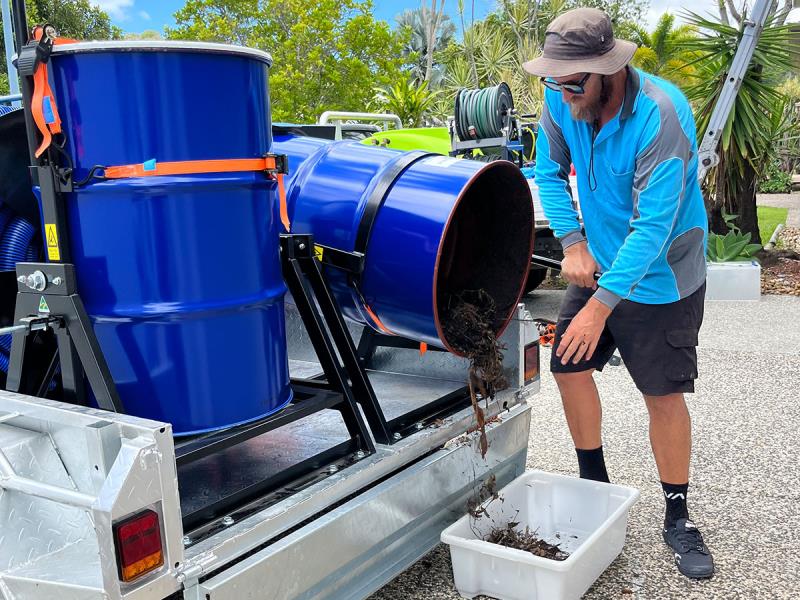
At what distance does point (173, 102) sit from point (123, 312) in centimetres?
58

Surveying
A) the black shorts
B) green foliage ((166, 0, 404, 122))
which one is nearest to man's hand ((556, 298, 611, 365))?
the black shorts

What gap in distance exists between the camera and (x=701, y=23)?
9.91 m

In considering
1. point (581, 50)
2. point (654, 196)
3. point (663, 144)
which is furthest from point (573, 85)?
point (654, 196)

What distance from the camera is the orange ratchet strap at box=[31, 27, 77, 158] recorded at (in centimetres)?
214

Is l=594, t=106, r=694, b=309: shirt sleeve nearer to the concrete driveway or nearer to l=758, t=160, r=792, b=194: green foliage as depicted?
the concrete driveway

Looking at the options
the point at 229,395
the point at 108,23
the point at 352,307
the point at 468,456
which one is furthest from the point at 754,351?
the point at 108,23

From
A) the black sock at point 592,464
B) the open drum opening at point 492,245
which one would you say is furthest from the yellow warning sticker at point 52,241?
the black sock at point 592,464

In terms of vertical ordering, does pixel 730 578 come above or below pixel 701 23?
below

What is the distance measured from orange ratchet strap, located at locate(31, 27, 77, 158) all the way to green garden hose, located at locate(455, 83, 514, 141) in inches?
271

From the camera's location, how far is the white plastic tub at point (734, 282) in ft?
29.7

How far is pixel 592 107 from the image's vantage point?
9.75 ft

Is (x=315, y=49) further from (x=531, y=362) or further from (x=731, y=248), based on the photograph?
(x=531, y=362)

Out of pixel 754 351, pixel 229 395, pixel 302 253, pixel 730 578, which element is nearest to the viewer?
pixel 229 395

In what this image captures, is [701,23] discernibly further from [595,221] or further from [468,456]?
[468,456]
